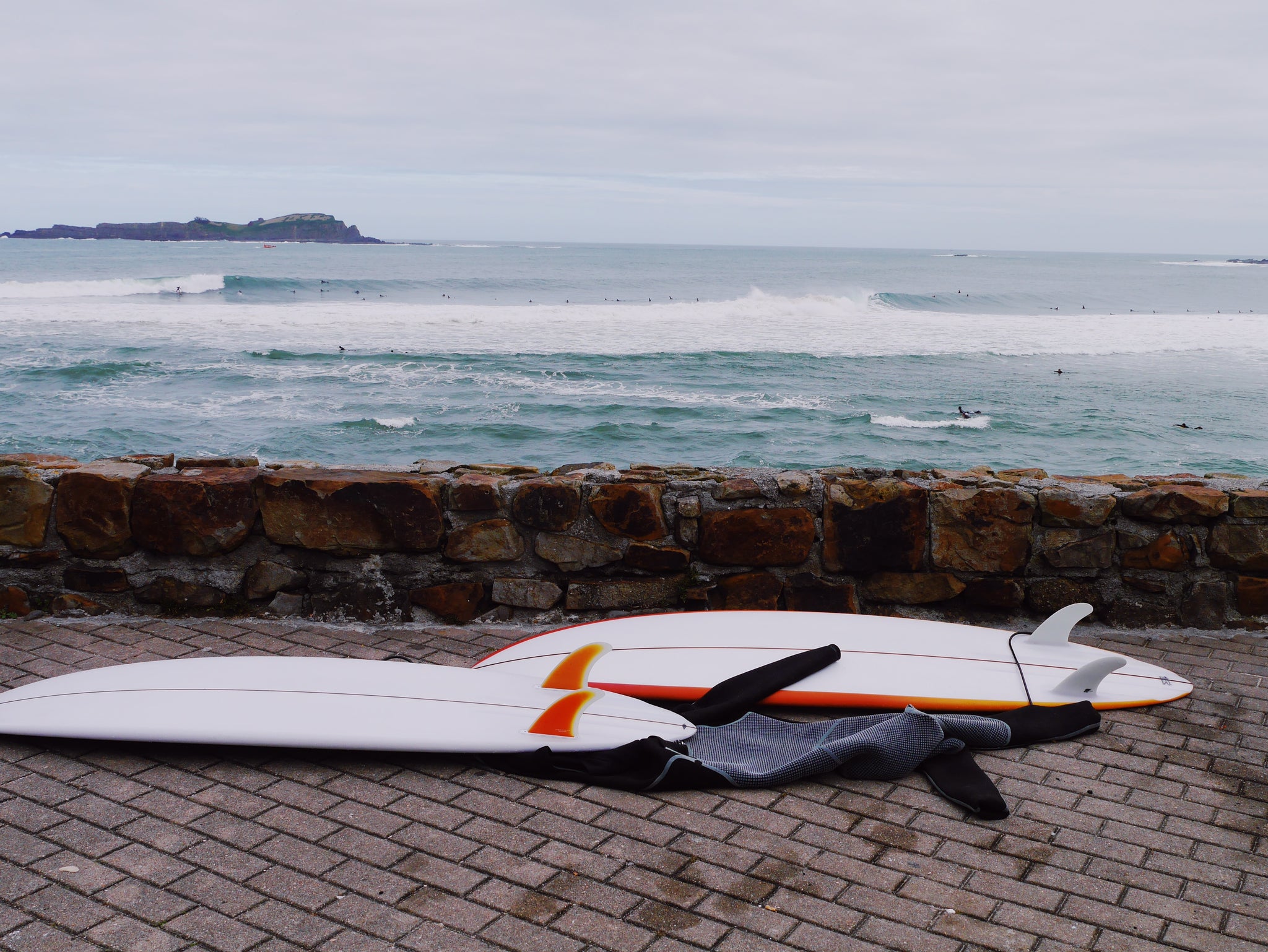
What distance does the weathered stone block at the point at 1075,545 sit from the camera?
13.5ft

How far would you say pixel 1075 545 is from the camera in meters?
4.12

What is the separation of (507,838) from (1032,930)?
129cm

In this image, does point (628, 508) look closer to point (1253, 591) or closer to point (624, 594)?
point (624, 594)

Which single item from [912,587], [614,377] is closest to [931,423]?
[614,377]

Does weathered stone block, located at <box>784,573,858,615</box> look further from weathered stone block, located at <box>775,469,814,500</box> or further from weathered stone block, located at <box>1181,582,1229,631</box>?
weathered stone block, located at <box>1181,582,1229,631</box>

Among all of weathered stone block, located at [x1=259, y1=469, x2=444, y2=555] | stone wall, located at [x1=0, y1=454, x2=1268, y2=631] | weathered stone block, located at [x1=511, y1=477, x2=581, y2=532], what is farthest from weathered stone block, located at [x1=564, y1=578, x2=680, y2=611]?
weathered stone block, located at [x1=259, y1=469, x2=444, y2=555]

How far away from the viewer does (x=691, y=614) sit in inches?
155

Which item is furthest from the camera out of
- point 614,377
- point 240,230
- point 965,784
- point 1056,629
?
point 240,230

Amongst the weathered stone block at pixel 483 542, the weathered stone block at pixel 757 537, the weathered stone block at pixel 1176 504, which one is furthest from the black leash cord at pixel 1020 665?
the weathered stone block at pixel 483 542

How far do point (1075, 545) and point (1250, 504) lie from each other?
0.73 meters

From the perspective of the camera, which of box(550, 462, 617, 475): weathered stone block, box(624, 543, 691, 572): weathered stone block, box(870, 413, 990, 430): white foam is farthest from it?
box(870, 413, 990, 430): white foam

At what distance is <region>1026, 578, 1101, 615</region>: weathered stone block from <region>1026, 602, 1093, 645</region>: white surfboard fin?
40 cm

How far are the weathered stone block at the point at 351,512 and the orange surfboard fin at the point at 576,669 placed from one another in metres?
1.00

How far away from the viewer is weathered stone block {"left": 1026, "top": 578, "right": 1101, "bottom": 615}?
4.16m
